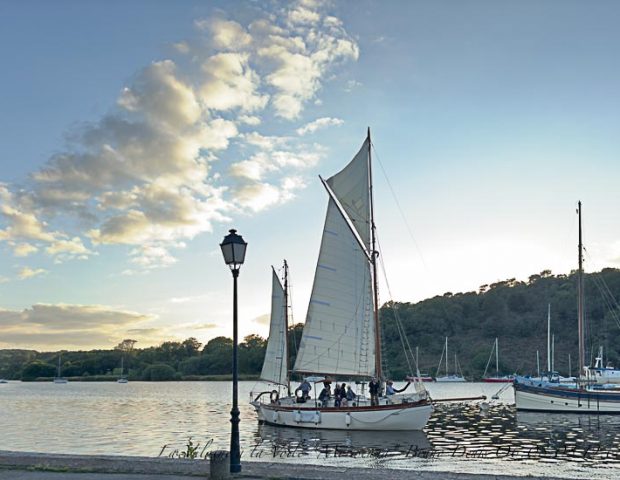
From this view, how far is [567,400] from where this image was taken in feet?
162

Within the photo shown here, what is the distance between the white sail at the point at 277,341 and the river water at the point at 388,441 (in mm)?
3613

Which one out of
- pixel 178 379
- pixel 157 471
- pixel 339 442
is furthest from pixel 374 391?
pixel 178 379

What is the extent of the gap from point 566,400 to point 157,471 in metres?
41.8

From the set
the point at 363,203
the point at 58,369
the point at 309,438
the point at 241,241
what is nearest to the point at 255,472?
the point at 241,241

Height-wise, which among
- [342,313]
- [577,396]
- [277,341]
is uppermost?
[342,313]

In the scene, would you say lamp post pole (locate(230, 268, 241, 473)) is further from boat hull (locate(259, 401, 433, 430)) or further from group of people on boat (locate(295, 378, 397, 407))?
group of people on boat (locate(295, 378, 397, 407))

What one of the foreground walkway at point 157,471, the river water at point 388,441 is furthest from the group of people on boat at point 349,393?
the foreground walkway at point 157,471

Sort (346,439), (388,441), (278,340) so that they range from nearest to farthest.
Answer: (388,441) → (346,439) → (278,340)

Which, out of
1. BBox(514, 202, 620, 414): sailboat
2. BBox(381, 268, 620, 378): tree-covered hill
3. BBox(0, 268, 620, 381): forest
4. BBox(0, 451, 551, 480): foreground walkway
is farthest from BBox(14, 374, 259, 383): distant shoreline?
BBox(0, 451, 551, 480): foreground walkway

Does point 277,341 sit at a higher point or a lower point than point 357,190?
lower

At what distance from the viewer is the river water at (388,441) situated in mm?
24703

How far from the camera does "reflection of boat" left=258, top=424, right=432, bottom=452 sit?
1214 inches

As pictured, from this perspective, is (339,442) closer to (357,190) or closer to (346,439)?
(346,439)

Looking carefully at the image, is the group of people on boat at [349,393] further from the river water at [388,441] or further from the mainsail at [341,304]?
the river water at [388,441]
